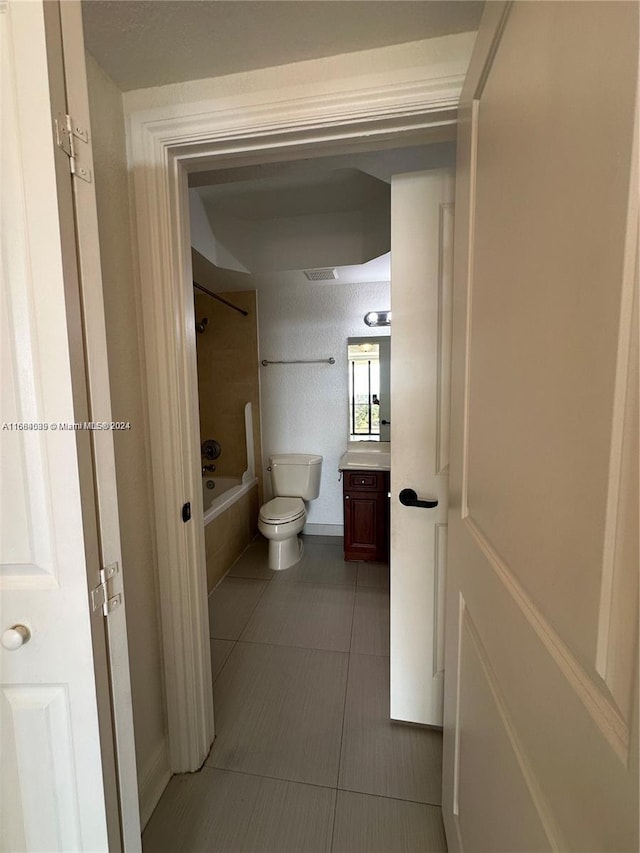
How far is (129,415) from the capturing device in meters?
1.07

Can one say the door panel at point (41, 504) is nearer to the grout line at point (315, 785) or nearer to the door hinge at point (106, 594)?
the door hinge at point (106, 594)

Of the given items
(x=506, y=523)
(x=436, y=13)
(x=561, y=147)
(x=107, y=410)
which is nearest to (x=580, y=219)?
(x=561, y=147)

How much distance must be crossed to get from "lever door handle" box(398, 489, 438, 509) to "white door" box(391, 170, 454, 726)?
2 centimetres

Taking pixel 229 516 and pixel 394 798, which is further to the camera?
pixel 229 516

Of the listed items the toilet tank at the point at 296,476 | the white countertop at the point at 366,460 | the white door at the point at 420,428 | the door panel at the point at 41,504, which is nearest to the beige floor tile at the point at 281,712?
the white door at the point at 420,428

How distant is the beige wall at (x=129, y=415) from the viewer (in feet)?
3.19

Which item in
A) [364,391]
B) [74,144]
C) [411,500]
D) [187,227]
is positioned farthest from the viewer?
[364,391]

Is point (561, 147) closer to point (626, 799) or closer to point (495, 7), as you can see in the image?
point (495, 7)

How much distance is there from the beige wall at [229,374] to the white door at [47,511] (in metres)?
2.64

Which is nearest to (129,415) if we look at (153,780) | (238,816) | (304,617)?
(153,780)

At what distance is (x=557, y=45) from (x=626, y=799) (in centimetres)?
79

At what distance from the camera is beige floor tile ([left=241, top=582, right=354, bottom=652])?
1.90 meters

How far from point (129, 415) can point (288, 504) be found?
75.3 inches

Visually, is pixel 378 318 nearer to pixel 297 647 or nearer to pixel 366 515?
pixel 366 515
